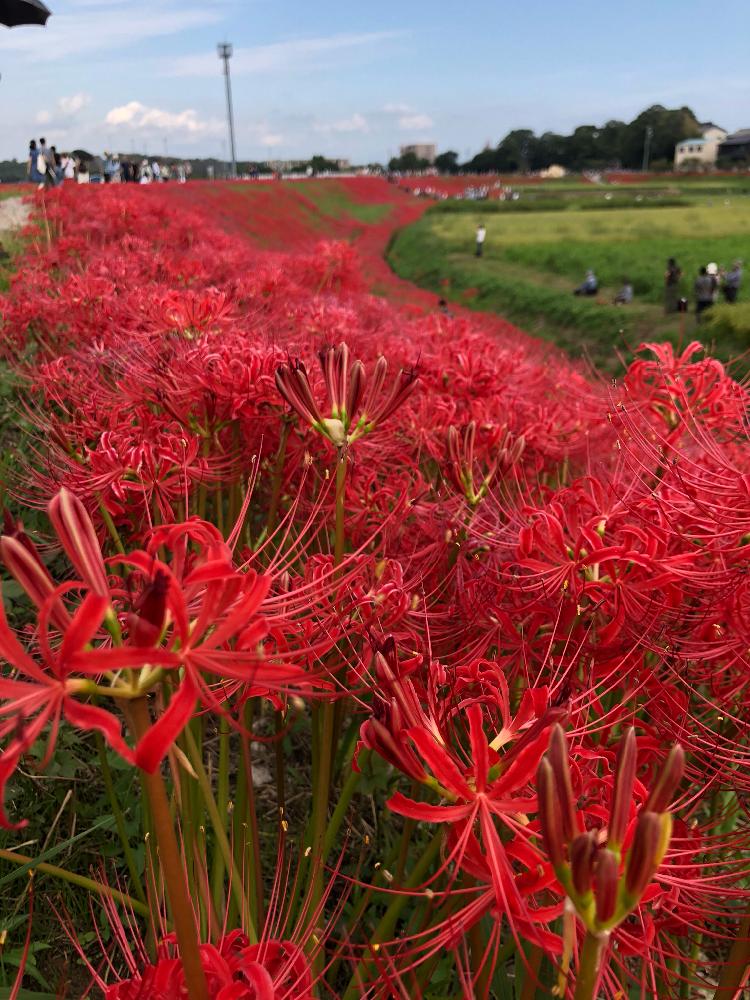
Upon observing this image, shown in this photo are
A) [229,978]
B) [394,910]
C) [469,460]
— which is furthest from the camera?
[469,460]

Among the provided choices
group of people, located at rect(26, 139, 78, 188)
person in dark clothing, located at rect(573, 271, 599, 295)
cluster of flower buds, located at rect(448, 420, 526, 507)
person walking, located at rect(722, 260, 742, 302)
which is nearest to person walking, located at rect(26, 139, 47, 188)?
group of people, located at rect(26, 139, 78, 188)

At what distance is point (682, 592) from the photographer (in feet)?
5.71

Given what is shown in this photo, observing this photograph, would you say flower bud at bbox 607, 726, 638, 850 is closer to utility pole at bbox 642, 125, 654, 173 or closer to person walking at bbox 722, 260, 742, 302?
person walking at bbox 722, 260, 742, 302

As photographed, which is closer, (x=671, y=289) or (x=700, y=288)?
(x=700, y=288)

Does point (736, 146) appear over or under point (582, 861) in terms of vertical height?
over

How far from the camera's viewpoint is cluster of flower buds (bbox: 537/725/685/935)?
81 cm

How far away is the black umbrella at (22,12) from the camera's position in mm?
6414

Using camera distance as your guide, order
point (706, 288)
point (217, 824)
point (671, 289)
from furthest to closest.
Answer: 1. point (671, 289)
2. point (706, 288)
3. point (217, 824)

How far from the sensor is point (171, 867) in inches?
37.9

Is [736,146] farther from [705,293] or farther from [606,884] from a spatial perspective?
[606,884]

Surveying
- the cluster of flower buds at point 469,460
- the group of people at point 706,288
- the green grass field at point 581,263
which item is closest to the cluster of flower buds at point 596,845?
the cluster of flower buds at point 469,460

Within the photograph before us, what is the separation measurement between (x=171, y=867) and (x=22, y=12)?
7.87m

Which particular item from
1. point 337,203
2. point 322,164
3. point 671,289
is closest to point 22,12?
point 671,289

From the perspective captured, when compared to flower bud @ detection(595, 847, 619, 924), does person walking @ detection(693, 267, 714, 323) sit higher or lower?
lower
